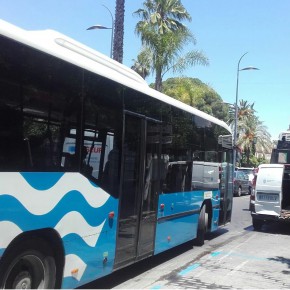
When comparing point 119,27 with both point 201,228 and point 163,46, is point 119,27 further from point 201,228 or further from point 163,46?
point 201,228

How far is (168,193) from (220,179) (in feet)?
12.7

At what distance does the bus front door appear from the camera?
6191 millimetres

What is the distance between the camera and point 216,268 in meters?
7.73

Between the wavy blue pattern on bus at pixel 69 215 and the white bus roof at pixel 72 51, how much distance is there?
1296 millimetres

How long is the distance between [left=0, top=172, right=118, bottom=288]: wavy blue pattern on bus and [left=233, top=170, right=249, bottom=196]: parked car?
79.2 feet

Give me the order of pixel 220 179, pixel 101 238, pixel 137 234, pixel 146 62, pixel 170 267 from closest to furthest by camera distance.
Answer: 1. pixel 101 238
2. pixel 137 234
3. pixel 170 267
4. pixel 220 179
5. pixel 146 62

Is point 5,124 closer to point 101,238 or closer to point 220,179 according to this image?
point 101,238

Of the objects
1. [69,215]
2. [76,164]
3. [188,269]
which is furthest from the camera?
[188,269]

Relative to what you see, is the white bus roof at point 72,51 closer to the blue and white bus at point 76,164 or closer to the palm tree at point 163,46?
the blue and white bus at point 76,164

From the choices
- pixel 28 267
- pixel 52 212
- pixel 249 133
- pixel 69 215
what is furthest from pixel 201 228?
pixel 249 133

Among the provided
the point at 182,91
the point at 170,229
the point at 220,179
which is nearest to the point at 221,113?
the point at 182,91

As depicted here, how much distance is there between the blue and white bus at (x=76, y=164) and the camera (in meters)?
4.11

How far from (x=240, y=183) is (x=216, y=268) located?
22604mm

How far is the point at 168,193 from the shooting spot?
7816 millimetres
